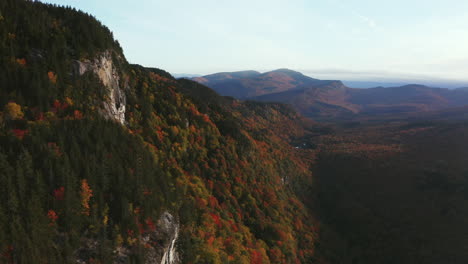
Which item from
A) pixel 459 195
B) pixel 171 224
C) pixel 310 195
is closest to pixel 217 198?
pixel 171 224

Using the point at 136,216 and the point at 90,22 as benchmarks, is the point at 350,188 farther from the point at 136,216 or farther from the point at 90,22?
the point at 90,22

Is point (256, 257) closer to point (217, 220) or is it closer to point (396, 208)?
point (217, 220)

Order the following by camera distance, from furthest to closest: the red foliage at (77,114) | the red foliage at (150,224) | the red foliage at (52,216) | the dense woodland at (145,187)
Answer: the red foliage at (77,114) < the red foliage at (150,224) < the dense woodland at (145,187) < the red foliage at (52,216)

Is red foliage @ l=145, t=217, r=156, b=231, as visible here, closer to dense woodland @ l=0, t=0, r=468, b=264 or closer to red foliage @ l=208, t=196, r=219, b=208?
dense woodland @ l=0, t=0, r=468, b=264

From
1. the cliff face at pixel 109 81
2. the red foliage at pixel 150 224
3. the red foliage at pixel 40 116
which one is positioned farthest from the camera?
the cliff face at pixel 109 81

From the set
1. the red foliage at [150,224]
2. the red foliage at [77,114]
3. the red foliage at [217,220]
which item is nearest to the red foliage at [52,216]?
the red foliage at [150,224]

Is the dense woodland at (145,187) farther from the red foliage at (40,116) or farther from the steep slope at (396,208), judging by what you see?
the steep slope at (396,208)

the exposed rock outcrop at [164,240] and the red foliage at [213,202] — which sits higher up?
the exposed rock outcrop at [164,240]
